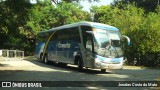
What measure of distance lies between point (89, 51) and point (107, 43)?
4.13 ft

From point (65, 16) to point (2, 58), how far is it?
2182 centimetres

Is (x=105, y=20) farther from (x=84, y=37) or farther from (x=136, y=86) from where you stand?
(x=136, y=86)

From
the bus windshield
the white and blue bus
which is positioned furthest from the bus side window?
the bus windshield

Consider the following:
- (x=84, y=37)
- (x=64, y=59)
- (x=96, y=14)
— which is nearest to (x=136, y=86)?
(x=84, y=37)

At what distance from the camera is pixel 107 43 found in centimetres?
2019

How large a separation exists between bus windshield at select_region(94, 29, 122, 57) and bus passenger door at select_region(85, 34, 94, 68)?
396 millimetres

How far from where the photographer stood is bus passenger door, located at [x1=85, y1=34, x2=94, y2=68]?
20136 millimetres

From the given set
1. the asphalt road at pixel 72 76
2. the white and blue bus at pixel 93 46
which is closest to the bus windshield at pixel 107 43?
the white and blue bus at pixel 93 46

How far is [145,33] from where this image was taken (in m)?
32.2

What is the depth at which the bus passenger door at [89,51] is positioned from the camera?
66.1ft

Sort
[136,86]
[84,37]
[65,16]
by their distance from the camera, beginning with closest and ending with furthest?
[136,86] → [84,37] → [65,16]

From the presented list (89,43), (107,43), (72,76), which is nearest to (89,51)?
(89,43)

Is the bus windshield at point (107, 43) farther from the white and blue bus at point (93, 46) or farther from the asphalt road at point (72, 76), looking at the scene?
the asphalt road at point (72, 76)

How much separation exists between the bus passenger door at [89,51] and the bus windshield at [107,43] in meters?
0.40
